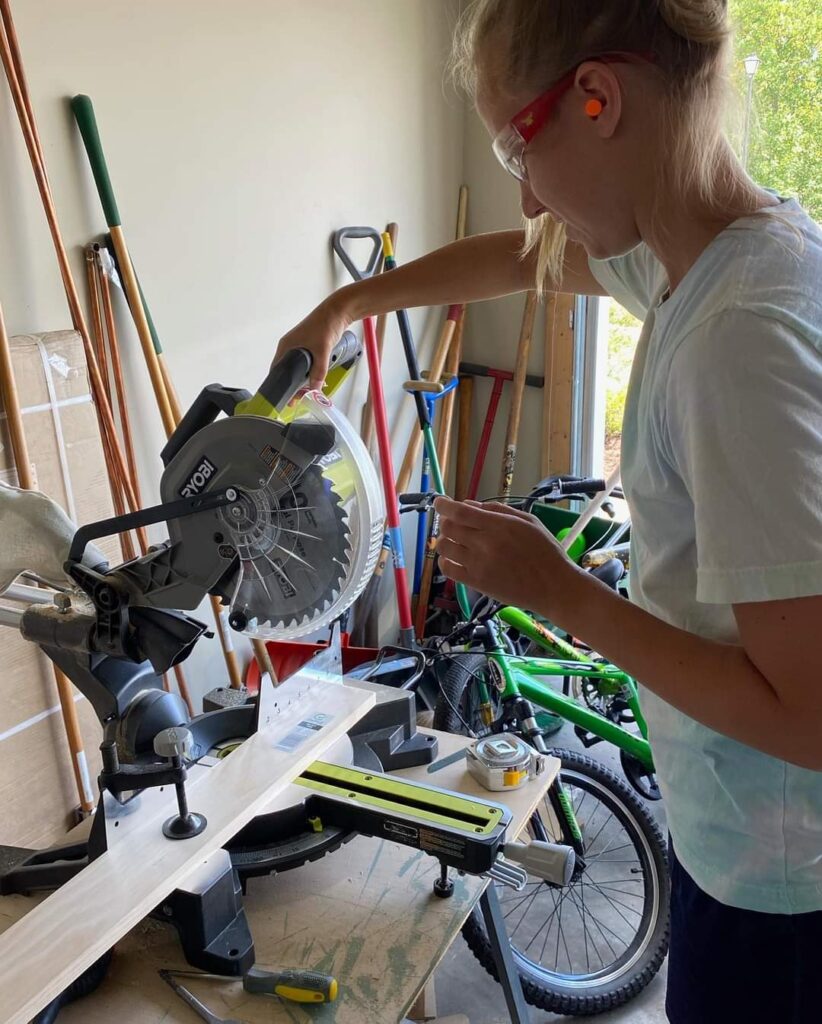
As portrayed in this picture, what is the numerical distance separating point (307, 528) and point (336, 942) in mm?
530

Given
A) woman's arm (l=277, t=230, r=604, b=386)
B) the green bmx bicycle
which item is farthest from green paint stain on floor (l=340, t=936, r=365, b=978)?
woman's arm (l=277, t=230, r=604, b=386)

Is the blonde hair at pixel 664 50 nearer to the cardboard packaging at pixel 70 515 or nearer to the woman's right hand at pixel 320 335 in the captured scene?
the woman's right hand at pixel 320 335

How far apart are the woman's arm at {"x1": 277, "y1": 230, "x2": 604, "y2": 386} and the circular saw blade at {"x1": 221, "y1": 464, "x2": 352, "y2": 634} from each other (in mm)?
261

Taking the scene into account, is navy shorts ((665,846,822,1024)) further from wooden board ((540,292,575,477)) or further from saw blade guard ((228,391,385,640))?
wooden board ((540,292,575,477))

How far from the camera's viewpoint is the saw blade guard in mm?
936

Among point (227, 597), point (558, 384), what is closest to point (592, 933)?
point (227, 597)

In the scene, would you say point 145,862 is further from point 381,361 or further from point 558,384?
point 558,384

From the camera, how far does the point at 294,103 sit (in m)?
2.47

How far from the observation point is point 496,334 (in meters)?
3.40

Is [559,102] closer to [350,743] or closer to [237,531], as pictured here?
[237,531]

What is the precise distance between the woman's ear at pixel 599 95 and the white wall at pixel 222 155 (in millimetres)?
1481

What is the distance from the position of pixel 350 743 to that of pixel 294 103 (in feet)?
6.28

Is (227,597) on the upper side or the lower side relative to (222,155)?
lower

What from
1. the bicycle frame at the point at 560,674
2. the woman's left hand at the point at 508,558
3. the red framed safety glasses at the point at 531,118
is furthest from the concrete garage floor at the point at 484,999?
the red framed safety glasses at the point at 531,118
